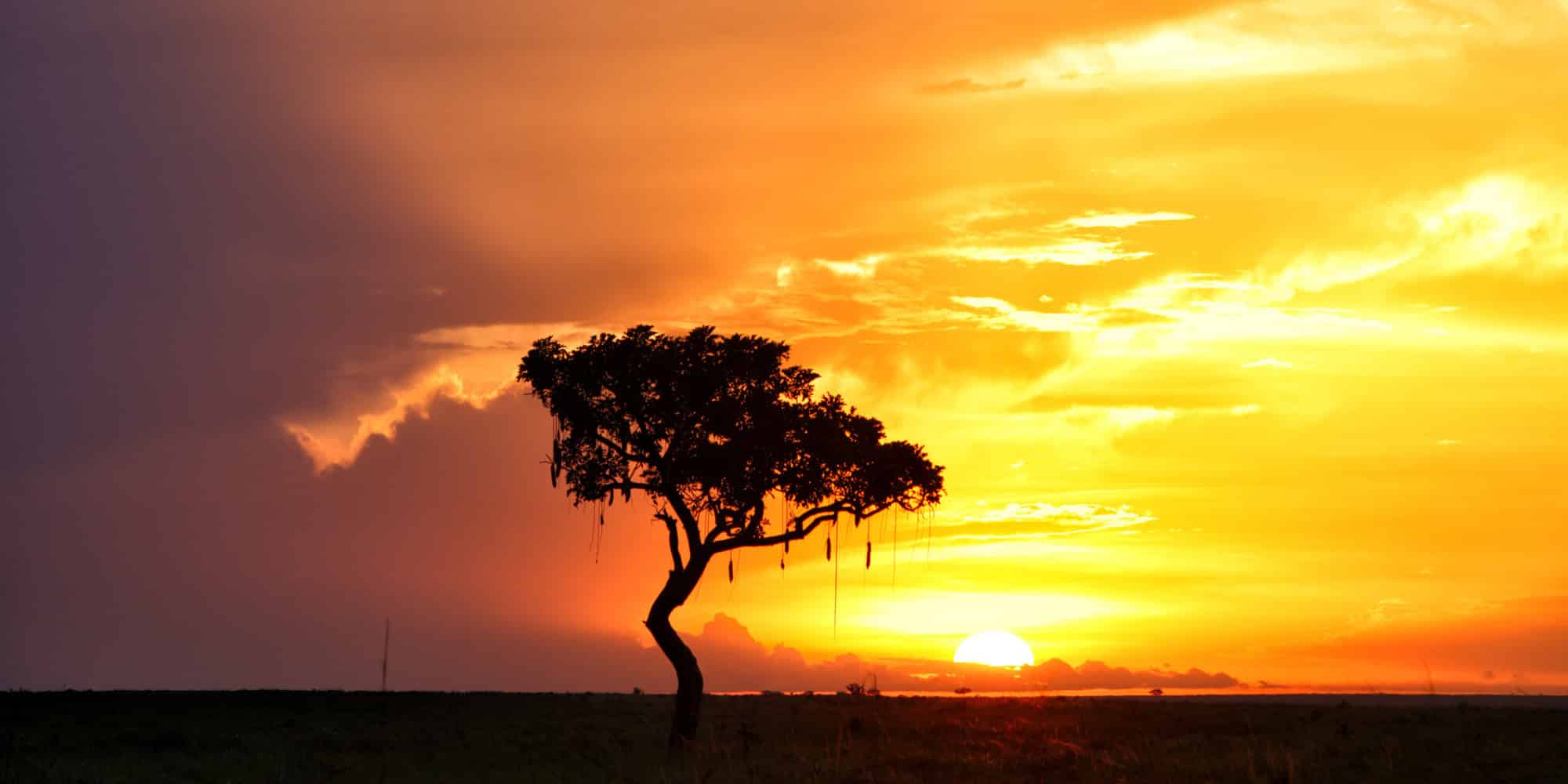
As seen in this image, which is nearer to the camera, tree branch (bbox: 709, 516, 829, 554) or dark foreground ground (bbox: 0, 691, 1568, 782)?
dark foreground ground (bbox: 0, 691, 1568, 782)

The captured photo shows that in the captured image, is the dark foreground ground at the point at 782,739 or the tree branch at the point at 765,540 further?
the tree branch at the point at 765,540

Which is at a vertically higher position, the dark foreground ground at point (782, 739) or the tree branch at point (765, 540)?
the tree branch at point (765, 540)

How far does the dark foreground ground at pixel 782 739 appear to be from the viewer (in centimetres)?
3950

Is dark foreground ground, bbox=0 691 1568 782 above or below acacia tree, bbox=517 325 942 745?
below

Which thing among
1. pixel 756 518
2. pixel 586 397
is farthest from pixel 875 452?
pixel 586 397

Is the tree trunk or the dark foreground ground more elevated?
the tree trunk

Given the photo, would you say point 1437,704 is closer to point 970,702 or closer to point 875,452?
point 970,702

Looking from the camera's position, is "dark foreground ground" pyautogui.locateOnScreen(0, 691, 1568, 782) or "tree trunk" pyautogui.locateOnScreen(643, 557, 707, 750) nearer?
"dark foreground ground" pyautogui.locateOnScreen(0, 691, 1568, 782)

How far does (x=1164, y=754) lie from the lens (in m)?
42.8

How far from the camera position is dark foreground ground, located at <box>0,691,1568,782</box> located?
39500mm

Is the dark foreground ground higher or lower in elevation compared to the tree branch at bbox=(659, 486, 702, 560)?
lower

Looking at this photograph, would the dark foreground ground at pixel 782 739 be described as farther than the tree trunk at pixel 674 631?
No

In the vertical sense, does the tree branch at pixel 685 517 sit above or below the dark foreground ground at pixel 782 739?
above

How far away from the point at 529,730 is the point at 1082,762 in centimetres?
2027
